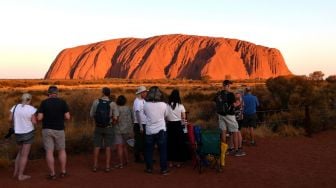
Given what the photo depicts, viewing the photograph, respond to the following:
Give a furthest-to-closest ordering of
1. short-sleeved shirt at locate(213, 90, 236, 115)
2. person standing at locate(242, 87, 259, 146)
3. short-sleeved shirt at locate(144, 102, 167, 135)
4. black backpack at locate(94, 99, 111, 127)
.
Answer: person standing at locate(242, 87, 259, 146)
short-sleeved shirt at locate(213, 90, 236, 115)
black backpack at locate(94, 99, 111, 127)
short-sleeved shirt at locate(144, 102, 167, 135)

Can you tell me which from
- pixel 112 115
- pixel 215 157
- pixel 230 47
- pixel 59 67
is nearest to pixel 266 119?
pixel 215 157

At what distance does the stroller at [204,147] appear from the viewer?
8672mm

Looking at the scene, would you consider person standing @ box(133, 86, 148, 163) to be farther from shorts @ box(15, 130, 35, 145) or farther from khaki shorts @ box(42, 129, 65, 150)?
shorts @ box(15, 130, 35, 145)

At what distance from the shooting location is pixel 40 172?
877 cm

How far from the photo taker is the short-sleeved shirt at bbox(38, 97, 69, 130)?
7.71 meters

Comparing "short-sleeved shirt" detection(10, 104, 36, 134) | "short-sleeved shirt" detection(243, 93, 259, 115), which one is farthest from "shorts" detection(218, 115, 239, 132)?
"short-sleeved shirt" detection(10, 104, 36, 134)

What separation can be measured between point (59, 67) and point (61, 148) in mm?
121210

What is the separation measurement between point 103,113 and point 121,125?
80cm

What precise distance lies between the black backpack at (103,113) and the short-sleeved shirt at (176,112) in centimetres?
122

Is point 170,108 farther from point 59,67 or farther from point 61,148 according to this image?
point 59,67

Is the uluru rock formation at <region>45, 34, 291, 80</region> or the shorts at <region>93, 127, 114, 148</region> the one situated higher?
the uluru rock formation at <region>45, 34, 291, 80</region>

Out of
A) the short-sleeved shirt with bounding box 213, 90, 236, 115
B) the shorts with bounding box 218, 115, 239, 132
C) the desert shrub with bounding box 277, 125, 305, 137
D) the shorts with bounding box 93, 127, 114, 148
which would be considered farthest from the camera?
the desert shrub with bounding box 277, 125, 305, 137

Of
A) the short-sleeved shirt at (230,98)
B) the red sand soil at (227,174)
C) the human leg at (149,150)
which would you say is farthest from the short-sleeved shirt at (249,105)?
the human leg at (149,150)

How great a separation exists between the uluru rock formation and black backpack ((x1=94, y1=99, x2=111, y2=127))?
9089 centimetres
